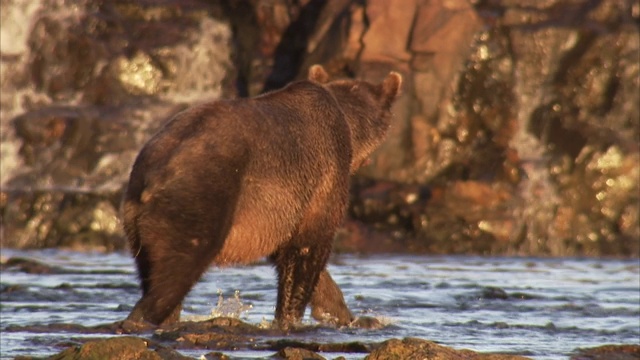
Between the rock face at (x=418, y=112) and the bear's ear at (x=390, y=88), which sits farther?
the rock face at (x=418, y=112)

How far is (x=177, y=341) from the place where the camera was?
8.21 meters

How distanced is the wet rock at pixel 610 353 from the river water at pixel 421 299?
127 mm

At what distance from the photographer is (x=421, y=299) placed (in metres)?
12.3

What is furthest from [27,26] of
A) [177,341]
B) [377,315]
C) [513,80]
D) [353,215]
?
[177,341]

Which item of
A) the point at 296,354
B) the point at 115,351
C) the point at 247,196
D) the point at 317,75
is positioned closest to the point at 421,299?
the point at 317,75

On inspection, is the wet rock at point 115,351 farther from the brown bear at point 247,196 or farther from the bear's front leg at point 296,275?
the bear's front leg at point 296,275

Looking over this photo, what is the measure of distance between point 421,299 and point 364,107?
2.08 meters

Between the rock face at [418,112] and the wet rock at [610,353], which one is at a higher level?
the rock face at [418,112]

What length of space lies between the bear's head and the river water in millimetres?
1335

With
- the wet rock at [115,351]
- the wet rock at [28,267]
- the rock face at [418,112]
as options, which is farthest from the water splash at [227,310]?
the rock face at [418,112]

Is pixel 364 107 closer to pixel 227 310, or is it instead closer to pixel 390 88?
pixel 390 88

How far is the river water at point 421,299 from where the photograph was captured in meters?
9.36

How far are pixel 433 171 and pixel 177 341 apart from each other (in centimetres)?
1129

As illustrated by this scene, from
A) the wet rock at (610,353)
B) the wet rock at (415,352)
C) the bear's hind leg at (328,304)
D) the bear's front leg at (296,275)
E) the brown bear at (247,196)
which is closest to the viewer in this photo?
the wet rock at (415,352)
